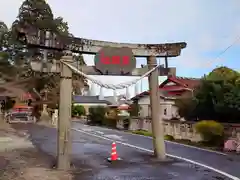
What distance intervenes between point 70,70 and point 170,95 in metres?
23.6

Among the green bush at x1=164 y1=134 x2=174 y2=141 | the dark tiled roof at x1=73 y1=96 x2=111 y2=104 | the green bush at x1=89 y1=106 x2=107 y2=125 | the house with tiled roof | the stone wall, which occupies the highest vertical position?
the dark tiled roof at x1=73 y1=96 x2=111 y2=104

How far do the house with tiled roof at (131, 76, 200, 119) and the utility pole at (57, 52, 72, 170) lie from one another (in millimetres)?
19937

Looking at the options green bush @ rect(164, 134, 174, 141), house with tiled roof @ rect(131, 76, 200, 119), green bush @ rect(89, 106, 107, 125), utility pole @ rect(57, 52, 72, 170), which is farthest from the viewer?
green bush @ rect(89, 106, 107, 125)

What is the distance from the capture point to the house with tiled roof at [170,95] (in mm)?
30734

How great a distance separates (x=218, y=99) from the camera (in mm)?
17844

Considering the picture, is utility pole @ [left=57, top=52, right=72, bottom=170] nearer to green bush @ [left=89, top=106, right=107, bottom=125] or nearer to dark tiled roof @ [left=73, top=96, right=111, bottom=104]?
green bush @ [left=89, top=106, right=107, bottom=125]

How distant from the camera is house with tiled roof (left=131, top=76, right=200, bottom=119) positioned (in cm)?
3073

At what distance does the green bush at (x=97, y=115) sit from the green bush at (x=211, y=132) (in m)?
23.2

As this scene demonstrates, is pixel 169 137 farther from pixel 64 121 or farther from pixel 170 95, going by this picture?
pixel 64 121

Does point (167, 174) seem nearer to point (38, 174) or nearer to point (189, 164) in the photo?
point (189, 164)

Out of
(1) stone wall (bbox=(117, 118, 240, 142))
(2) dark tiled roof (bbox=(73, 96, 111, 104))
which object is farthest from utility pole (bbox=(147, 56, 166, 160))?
(2) dark tiled roof (bbox=(73, 96, 111, 104))

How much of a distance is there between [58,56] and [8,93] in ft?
7.16

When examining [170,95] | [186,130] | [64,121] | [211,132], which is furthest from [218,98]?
[170,95]

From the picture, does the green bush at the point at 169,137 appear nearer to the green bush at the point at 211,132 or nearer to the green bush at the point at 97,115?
the green bush at the point at 211,132
